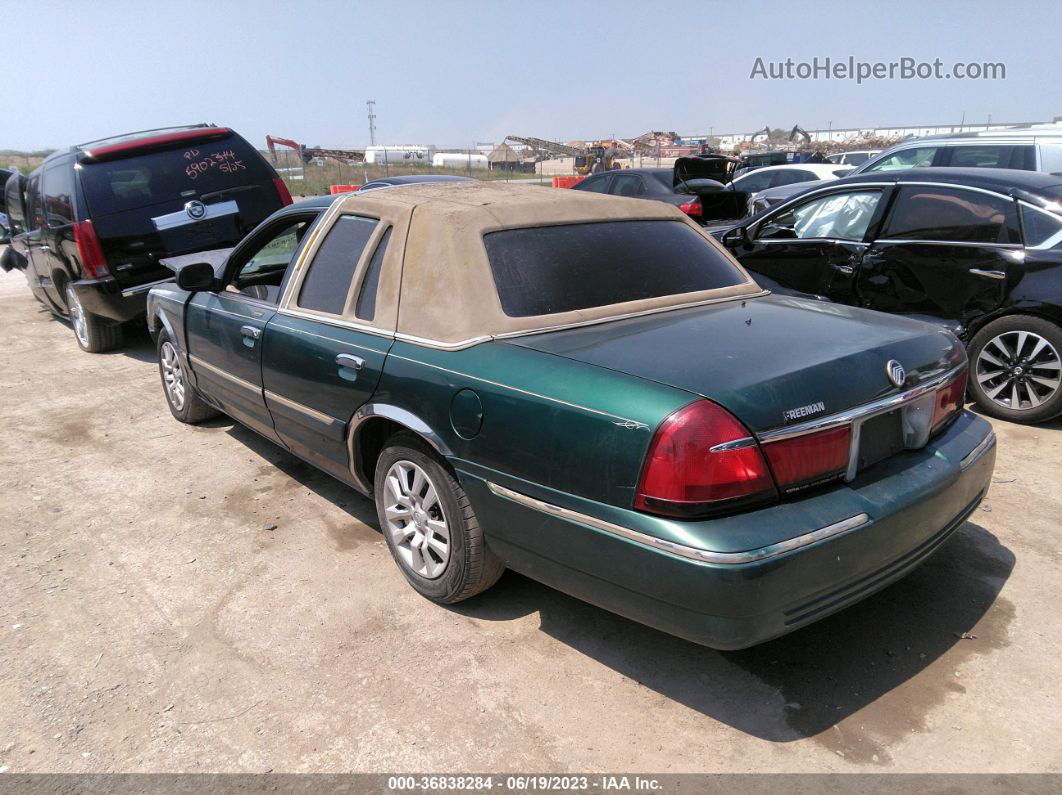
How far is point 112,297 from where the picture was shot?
6992 millimetres

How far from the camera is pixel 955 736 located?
93.4 inches

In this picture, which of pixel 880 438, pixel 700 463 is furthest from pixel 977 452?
pixel 700 463

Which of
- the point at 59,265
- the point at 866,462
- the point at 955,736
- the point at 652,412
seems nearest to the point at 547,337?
the point at 652,412

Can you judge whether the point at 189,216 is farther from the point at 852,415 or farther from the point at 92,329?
the point at 852,415

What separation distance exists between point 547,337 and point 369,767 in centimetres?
155

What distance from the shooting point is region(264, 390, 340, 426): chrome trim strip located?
349cm

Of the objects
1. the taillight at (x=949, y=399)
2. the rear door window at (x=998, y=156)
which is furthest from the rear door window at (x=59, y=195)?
the rear door window at (x=998, y=156)

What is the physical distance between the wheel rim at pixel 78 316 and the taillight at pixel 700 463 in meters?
7.35

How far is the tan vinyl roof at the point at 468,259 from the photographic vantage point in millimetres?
2889

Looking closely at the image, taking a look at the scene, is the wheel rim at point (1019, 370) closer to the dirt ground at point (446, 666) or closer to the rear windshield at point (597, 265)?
the dirt ground at point (446, 666)

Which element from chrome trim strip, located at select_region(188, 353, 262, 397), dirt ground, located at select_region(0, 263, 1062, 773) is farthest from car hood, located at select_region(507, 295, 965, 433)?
chrome trim strip, located at select_region(188, 353, 262, 397)

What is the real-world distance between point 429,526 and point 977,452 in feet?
7.01

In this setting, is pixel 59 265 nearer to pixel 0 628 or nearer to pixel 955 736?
pixel 0 628

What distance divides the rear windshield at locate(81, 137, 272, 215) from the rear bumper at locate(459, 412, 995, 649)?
19.0 feet
